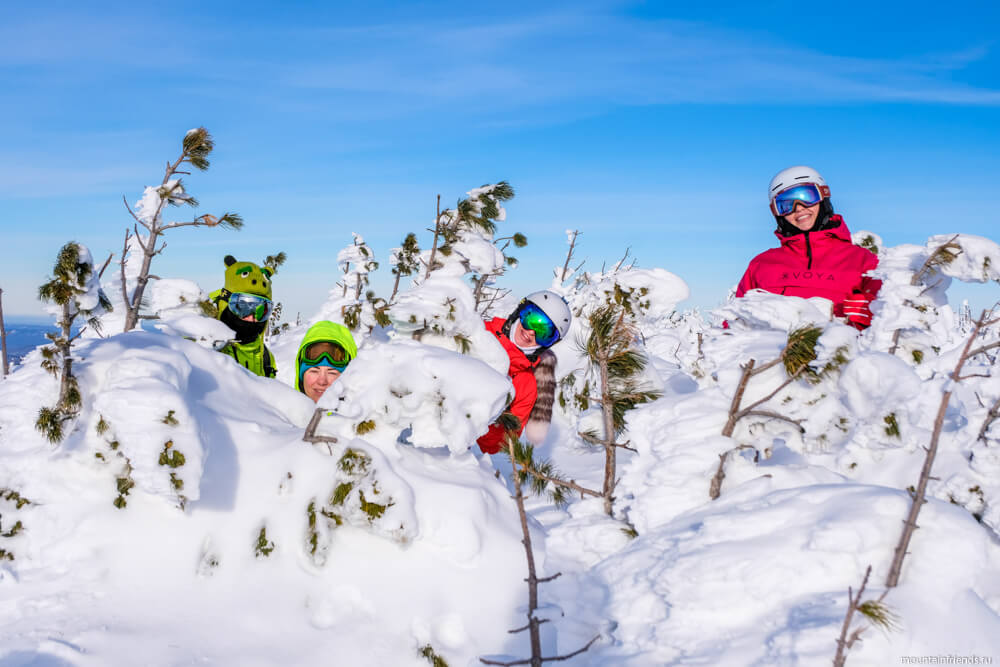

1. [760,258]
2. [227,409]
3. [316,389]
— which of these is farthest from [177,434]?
[760,258]

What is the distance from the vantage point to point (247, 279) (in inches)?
234

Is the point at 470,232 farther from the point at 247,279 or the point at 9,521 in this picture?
the point at 9,521

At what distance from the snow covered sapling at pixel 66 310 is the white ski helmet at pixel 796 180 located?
474 centimetres

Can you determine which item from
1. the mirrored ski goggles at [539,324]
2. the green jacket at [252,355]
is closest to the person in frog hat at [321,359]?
the green jacket at [252,355]

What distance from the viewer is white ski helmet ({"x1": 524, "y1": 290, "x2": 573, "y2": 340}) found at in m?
5.21

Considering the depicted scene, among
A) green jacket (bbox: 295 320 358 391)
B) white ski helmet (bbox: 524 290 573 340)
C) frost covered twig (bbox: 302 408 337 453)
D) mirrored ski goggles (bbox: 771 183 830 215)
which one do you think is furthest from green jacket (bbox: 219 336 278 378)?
mirrored ski goggles (bbox: 771 183 830 215)

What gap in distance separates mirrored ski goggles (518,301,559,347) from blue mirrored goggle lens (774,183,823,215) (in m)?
2.13

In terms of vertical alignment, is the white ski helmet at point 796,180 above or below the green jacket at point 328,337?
above

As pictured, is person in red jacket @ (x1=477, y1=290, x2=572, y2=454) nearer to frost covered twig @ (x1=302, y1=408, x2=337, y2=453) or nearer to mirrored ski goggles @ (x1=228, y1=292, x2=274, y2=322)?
frost covered twig @ (x1=302, y1=408, x2=337, y2=453)

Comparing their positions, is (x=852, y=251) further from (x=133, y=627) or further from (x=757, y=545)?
(x=133, y=627)

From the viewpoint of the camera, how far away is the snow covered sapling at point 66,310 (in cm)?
273

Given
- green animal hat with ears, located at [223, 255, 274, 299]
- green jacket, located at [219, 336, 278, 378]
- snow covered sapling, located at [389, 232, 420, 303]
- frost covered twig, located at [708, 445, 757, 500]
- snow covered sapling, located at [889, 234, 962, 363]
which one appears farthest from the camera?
snow covered sapling, located at [389, 232, 420, 303]

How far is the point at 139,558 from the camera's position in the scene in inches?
115

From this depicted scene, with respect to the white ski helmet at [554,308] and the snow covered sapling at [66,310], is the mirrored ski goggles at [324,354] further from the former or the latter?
the snow covered sapling at [66,310]
